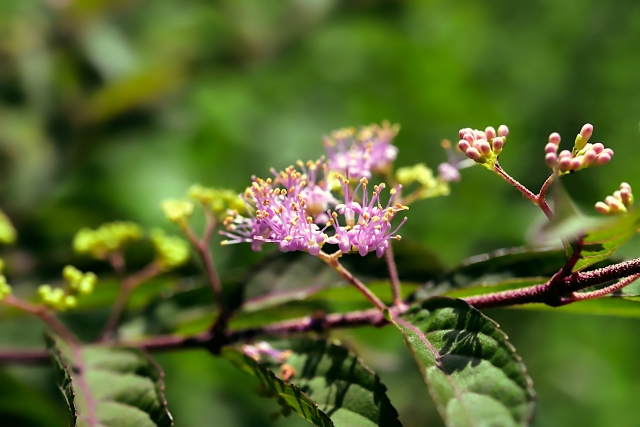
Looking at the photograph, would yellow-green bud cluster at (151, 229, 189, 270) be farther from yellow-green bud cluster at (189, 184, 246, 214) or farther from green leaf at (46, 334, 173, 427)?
green leaf at (46, 334, 173, 427)

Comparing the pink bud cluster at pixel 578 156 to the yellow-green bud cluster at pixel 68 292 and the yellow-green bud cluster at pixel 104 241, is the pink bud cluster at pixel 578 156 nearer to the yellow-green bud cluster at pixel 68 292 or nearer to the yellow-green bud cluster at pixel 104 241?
the yellow-green bud cluster at pixel 68 292

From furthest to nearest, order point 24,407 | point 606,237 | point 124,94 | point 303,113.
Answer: point 303,113 → point 124,94 → point 24,407 → point 606,237

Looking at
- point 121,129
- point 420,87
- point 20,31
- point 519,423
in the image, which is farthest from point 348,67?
point 519,423

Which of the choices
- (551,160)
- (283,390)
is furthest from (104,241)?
(551,160)

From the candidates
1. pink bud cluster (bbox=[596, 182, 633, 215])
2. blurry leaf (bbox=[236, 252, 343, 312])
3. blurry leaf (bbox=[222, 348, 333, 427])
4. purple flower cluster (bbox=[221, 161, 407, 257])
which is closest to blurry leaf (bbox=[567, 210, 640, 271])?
pink bud cluster (bbox=[596, 182, 633, 215])

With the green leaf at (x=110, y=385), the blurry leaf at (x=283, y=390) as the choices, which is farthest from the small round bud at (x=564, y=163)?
the green leaf at (x=110, y=385)

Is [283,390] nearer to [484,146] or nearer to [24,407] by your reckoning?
[484,146]

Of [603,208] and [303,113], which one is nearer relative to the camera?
[603,208]
